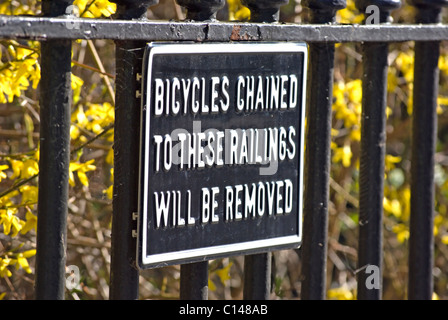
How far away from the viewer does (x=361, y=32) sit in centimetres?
202

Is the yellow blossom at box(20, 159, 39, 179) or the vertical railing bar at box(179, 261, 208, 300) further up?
the yellow blossom at box(20, 159, 39, 179)

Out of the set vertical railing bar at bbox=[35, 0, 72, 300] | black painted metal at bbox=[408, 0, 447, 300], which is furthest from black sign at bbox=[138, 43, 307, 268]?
black painted metal at bbox=[408, 0, 447, 300]

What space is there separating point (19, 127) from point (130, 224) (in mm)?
1672

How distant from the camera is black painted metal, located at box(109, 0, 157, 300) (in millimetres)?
1619

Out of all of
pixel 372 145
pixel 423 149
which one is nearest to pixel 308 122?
pixel 372 145

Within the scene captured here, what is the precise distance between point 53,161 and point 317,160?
0.77m

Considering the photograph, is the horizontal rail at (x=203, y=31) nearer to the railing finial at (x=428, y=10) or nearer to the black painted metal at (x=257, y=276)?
the railing finial at (x=428, y=10)

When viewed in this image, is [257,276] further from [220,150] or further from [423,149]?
[423,149]

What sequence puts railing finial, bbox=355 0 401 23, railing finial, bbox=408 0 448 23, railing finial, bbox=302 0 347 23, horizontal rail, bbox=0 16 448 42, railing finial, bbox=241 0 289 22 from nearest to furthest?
1. horizontal rail, bbox=0 16 448 42
2. railing finial, bbox=241 0 289 22
3. railing finial, bbox=302 0 347 23
4. railing finial, bbox=355 0 401 23
5. railing finial, bbox=408 0 448 23

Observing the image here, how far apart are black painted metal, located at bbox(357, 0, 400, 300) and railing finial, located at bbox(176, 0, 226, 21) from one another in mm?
547

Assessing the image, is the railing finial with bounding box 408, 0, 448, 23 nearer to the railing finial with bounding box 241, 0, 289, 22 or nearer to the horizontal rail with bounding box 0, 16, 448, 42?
the horizontal rail with bounding box 0, 16, 448, 42

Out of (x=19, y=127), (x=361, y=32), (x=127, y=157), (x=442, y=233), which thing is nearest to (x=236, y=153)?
(x=127, y=157)

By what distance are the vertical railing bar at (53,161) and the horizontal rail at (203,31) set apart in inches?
2.0

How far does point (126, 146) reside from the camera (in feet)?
5.36
